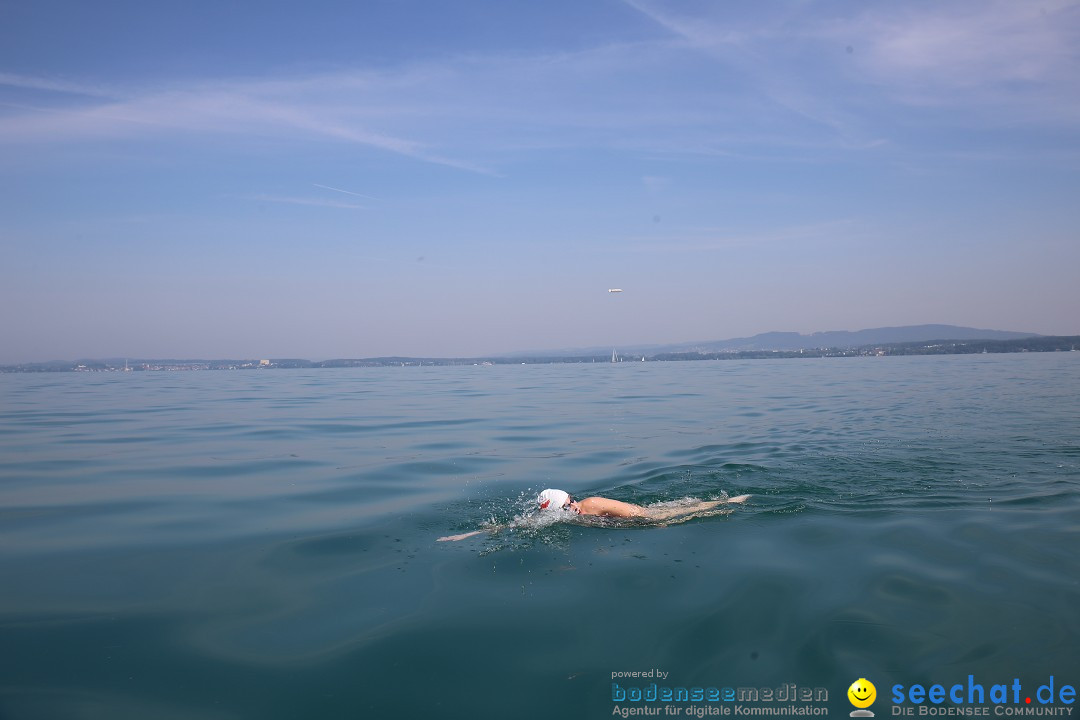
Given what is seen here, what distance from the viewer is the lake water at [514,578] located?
5863 mm

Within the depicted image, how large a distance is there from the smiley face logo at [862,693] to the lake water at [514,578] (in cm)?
9

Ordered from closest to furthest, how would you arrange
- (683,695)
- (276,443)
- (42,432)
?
(683,695)
(276,443)
(42,432)

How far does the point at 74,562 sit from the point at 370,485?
5.79 meters

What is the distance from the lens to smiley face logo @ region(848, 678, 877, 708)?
5449 millimetres

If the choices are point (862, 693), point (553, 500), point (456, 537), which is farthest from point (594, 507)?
point (862, 693)

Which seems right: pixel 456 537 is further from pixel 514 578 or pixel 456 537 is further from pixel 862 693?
pixel 862 693

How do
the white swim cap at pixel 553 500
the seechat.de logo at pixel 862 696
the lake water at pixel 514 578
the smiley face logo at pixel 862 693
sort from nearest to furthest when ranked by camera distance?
the seechat.de logo at pixel 862 696 → the smiley face logo at pixel 862 693 → the lake water at pixel 514 578 → the white swim cap at pixel 553 500

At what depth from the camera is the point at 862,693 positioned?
5.56 m

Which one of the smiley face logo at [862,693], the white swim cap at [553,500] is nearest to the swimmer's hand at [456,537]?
the white swim cap at [553,500]

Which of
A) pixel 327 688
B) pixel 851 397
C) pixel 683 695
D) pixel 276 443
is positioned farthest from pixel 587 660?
pixel 851 397

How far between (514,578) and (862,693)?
167 inches

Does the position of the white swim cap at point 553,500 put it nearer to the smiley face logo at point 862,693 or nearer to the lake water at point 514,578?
the lake water at point 514,578

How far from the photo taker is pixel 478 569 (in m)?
8.80

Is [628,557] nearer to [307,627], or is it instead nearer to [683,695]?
[683,695]
